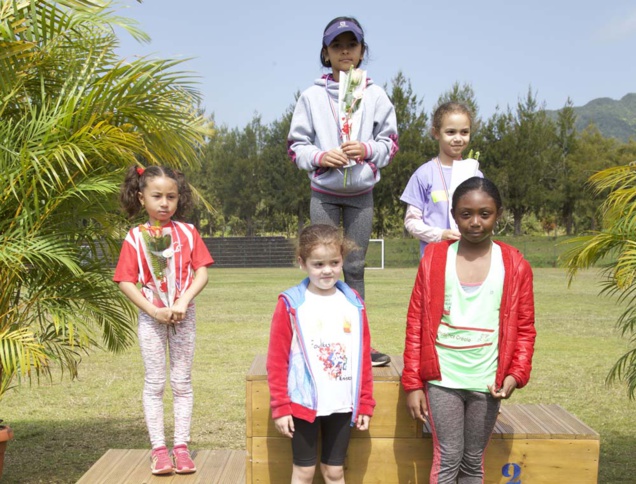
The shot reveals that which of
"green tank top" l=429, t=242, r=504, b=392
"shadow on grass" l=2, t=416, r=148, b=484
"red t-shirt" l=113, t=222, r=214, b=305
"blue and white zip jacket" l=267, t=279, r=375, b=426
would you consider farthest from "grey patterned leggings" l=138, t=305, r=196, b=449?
"shadow on grass" l=2, t=416, r=148, b=484

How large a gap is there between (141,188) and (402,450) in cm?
197

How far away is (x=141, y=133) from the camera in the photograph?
16.1 ft

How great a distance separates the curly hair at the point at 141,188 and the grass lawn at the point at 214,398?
7.21ft

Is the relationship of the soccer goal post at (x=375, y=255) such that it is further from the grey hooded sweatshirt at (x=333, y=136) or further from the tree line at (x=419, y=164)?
the grey hooded sweatshirt at (x=333, y=136)

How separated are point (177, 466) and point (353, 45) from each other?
2500 millimetres

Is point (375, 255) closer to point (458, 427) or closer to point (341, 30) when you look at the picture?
point (341, 30)

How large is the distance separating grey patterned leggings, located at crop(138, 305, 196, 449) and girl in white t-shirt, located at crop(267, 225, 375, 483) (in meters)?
0.85

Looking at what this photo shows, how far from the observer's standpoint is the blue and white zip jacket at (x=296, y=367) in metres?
3.17

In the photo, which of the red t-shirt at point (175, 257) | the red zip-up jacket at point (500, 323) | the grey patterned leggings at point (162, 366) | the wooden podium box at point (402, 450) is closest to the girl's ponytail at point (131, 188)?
the red t-shirt at point (175, 257)

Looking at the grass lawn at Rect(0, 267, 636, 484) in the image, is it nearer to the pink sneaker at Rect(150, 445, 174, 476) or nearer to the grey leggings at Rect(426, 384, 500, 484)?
the pink sneaker at Rect(150, 445, 174, 476)

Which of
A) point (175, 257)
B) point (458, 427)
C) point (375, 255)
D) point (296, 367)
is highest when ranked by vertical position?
point (175, 257)

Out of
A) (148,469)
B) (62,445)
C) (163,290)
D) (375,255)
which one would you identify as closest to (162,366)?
(163,290)

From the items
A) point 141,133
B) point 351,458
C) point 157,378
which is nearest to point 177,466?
point 157,378

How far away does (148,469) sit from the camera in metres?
4.14
